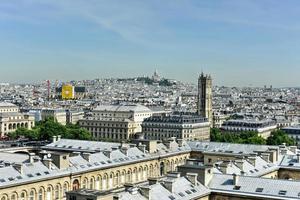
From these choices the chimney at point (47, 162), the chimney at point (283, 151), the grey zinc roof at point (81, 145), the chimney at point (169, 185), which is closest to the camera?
the chimney at point (169, 185)

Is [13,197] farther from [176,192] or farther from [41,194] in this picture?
[176,192]

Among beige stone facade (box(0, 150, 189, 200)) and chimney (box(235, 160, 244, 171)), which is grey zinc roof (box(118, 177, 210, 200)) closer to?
chimney (box(235, 160, 244, 171))

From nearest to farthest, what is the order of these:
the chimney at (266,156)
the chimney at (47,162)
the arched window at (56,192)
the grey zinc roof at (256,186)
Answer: the grey zinc roof at (256,186), the chimney at (47,162), the arched window at (56,192), the chimney at (266,156)

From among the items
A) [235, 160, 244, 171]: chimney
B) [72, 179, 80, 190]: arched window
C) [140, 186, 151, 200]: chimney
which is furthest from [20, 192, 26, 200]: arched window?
[235, 160, 244, 171]: chimney

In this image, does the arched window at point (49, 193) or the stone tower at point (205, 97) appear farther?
the stone tower at point (205, 97)

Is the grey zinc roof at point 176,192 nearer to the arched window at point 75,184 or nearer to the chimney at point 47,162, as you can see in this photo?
the chimney at point 47,162

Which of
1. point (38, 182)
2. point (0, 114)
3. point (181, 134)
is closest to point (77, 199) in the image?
→ point (38, 182)

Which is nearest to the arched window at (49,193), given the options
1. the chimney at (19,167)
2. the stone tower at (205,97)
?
the chimney at (19,167)

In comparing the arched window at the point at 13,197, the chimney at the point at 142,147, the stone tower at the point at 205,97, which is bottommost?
the arched window at the point at 13,197

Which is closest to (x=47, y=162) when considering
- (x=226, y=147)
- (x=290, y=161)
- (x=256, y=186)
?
(x=256, y=186)
